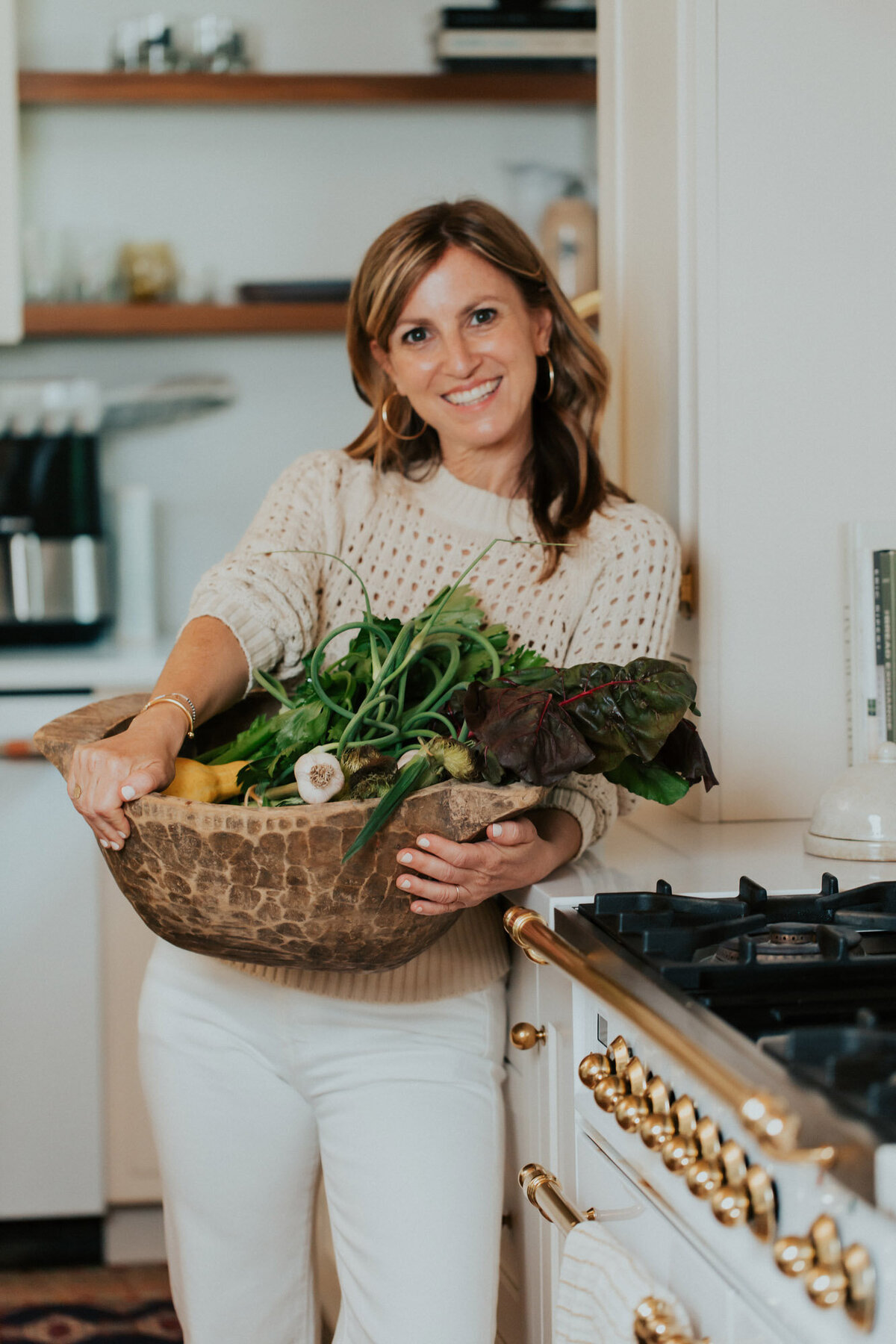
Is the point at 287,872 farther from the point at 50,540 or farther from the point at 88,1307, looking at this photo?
the point at 50,540

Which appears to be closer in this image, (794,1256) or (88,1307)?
(794,1256)

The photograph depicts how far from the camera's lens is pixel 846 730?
1.49 meters

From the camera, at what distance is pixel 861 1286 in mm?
565

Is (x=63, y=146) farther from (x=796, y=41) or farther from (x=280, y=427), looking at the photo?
(x=796, y=41)

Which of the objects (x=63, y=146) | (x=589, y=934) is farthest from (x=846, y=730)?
(x=63, y=146)

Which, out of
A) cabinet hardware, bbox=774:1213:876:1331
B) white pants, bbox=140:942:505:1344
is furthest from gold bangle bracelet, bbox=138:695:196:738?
cabinet hardware, bbox=774:1213:876:1331

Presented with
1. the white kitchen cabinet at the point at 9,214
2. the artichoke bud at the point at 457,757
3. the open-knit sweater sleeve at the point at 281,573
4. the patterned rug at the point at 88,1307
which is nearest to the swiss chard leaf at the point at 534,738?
the artichoke bud at the point at 457,757

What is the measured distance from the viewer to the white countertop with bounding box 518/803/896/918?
112cm

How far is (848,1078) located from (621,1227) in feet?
1.11

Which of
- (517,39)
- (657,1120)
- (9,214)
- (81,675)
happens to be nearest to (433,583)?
(657,1120)

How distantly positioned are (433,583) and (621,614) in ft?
0.71

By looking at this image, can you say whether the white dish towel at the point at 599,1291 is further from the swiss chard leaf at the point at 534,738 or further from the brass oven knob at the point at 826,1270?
the swiss chard leaf at the point at 534,738

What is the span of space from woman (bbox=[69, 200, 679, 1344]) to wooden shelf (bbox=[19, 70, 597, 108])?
1.25 m

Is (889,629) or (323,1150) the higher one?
(889,629)
